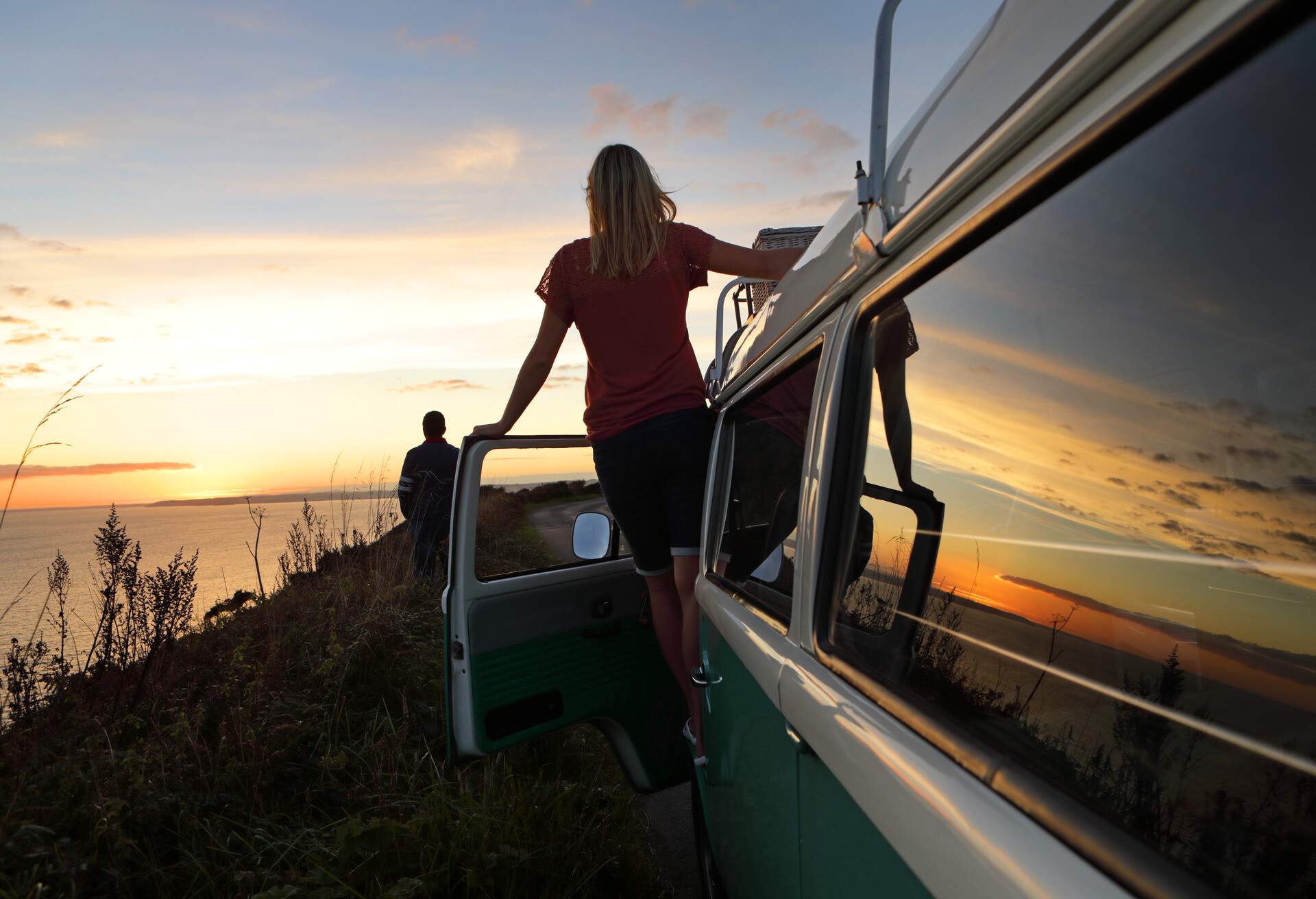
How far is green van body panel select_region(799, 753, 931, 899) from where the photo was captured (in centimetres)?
90

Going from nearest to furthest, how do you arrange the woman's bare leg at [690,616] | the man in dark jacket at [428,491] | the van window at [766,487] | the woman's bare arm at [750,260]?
the van window at [766,487] < the woman's bare arm at [750,260] < the woman's bare leg at [690,616] < the man in dark jacket at [428,491]

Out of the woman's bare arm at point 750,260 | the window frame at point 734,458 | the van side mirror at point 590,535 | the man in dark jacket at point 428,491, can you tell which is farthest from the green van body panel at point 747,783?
the man in dark jacket at point 428,491

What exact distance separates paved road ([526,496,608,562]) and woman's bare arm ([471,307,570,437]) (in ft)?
1.74

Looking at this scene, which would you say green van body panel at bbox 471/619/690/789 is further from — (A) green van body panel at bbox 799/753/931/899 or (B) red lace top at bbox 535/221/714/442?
(A) green van body panel at bbox 799/753/931/899

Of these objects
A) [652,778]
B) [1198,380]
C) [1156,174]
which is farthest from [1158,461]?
[652,778]

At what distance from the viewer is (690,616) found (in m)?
2.77

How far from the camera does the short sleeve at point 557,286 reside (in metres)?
2.75

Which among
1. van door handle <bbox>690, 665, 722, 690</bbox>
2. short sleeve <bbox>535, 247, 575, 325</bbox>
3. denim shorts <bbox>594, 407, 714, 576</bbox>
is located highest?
short sleeve <bbox>535, 247, 575, 325</bbox>

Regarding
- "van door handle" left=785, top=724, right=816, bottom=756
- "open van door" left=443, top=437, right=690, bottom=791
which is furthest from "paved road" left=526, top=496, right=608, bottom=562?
"van door handle" left=785, top=724, right=816, bottom=756

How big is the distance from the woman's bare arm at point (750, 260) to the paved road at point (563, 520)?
109 centimetres

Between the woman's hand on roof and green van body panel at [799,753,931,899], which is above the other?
the woman's hand on roof

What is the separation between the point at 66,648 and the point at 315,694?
45.0 inches

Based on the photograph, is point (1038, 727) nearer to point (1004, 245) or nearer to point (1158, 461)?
point (1158, 461)

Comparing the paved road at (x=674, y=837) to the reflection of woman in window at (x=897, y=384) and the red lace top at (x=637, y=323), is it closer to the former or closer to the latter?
the red lace top at (x=637, y=323)
